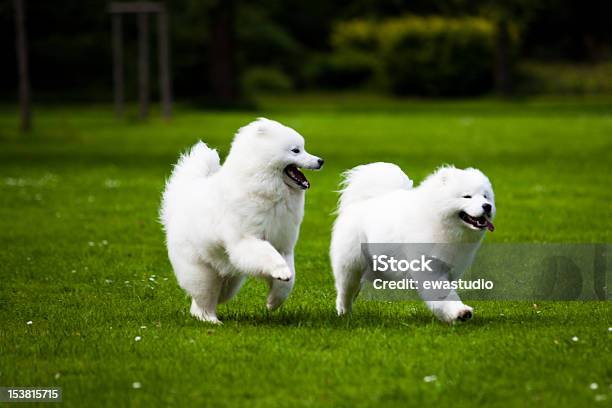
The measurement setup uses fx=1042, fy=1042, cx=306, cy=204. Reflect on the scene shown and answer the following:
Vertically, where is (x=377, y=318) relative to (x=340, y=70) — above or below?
above

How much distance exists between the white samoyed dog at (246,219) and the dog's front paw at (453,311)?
1058mm

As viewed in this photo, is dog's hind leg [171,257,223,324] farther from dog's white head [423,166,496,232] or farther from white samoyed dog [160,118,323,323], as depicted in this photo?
dog's white head [423,166,496,232]

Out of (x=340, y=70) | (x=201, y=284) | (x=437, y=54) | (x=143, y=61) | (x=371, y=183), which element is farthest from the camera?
(x=340, y=70)

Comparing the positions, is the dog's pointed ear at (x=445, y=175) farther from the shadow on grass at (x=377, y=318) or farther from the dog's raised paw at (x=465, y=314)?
the shadow on grass at (x=377, y=318)

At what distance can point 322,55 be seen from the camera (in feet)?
195

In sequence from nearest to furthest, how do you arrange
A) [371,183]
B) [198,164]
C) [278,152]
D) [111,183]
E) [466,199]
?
[466,199] < [278,152] < [371,183] < [198,164] < [111,183]

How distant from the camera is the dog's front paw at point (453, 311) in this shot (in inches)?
277

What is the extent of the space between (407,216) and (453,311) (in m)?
0.74

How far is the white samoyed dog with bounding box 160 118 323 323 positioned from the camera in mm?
7137

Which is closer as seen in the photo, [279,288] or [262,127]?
[262,127]

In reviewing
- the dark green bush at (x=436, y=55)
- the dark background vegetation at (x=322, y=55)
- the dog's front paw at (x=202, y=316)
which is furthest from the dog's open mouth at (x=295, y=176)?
the dark green bush at (x=436, y=55)

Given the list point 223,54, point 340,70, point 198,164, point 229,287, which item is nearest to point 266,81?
point 340,70

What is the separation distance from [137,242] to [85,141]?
15.4 metres

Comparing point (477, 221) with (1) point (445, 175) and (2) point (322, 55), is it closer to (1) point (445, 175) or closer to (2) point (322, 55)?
(1) point (445, 175)
